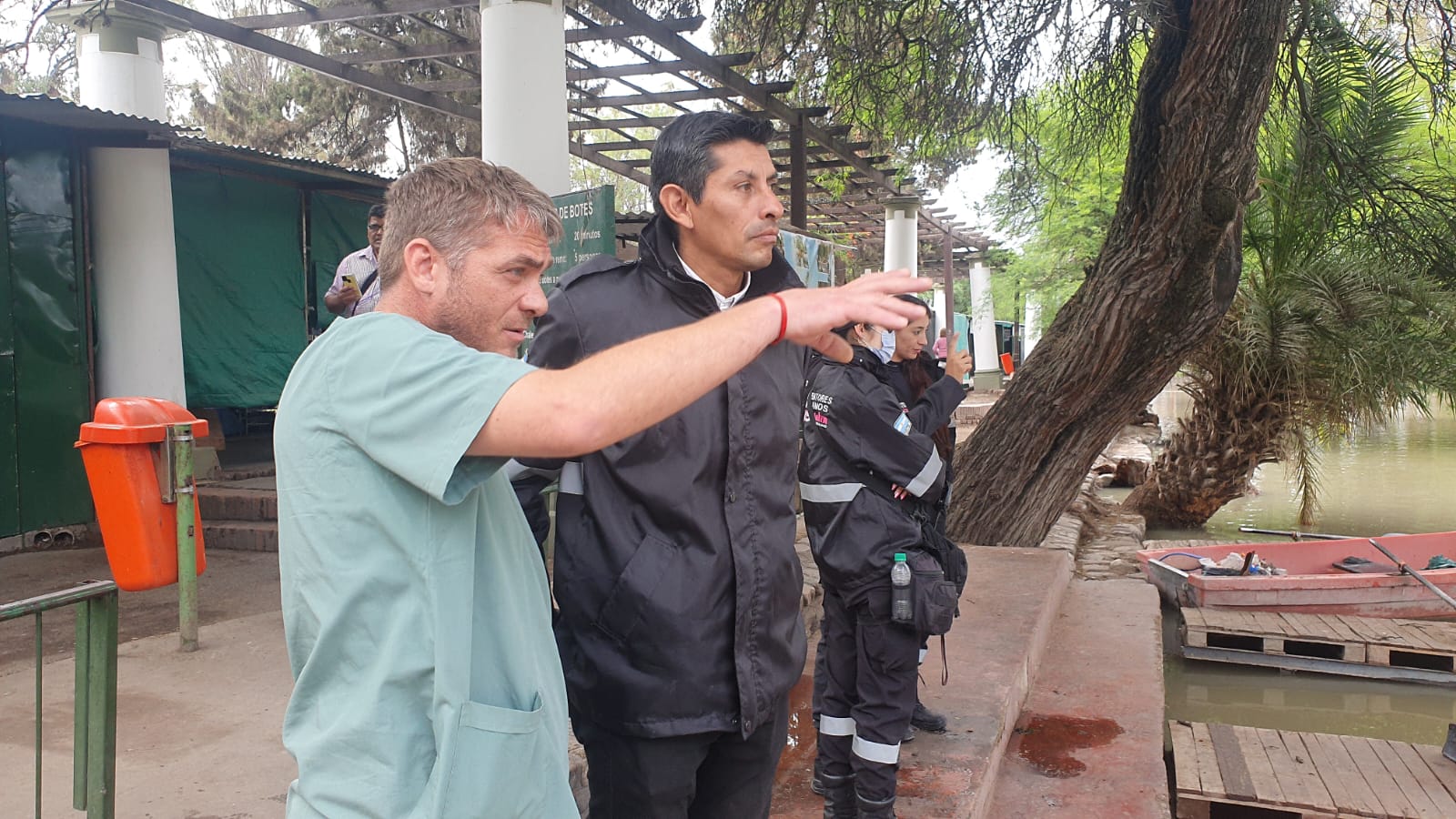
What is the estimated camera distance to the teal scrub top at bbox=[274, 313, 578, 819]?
4.06 feet

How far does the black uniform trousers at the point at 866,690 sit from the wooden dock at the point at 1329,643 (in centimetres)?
525

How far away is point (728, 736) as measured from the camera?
198 centimetres

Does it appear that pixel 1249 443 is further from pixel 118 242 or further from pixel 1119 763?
pixel 118 242

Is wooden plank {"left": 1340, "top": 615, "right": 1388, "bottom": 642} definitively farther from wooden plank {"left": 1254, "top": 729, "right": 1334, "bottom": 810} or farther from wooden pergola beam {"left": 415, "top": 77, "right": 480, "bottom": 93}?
wooden pergola beam {"left": 415, "top": 77, "right": 480, "bottom": 93}

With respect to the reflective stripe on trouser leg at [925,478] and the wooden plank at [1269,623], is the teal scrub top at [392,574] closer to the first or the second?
the reflective stripe on trouser leg at [925,478]

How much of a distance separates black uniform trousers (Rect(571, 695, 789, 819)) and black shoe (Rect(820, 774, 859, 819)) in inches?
55.8

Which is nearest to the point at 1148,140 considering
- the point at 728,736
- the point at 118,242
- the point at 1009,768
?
the point at 1009,768

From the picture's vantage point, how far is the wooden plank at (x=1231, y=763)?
4.88 meters

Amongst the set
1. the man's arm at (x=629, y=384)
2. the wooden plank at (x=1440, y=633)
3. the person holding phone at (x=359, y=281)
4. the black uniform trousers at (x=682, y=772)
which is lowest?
the wooden plank at (x=1440, y=633)

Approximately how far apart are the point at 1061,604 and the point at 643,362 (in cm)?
596

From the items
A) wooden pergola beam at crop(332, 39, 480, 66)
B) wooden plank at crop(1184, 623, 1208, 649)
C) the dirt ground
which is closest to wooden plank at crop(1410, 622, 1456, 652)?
wooden plank at crop(1184, 623, 1208, 649)

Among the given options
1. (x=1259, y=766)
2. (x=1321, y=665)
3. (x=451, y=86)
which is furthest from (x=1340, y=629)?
(x=451, y=86)

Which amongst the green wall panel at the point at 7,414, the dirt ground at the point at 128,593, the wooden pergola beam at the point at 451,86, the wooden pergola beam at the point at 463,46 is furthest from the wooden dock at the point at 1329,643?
the green wall panel at the point at 7,414

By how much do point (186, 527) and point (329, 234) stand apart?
574 cm
